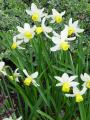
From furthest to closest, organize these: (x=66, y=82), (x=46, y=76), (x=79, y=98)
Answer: (x=46, y=76) → (x=66, y=82) → (x=79, y=98)

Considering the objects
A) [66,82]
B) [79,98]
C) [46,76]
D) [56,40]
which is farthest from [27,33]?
[79,98]

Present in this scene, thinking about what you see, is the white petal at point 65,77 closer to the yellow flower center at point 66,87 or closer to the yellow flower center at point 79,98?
the yellow flower center at point 66,87

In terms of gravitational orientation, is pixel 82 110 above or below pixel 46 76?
below

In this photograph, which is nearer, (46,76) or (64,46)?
(64,46)

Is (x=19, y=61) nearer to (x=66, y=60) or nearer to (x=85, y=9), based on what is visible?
(x=66, y=60)

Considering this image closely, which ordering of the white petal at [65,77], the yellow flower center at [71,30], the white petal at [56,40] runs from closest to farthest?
the white petal at [65,77]
the white petal at [56,40]
the yellow flower center at [71,30]

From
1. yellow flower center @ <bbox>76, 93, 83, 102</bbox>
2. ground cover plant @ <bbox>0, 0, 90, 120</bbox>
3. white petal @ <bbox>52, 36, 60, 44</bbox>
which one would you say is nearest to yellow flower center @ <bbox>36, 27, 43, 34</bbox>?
ground cover plant @ <bbox>0, 0, 90, 120</bbox>

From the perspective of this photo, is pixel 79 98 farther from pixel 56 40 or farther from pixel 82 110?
pixel 56 40

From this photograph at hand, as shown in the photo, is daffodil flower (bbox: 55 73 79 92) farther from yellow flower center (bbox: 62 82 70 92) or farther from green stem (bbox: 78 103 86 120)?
green stem (bbox: 78 103 86 120)

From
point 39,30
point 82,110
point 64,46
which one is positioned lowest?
point 82,110

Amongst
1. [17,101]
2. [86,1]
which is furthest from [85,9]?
[17,101]

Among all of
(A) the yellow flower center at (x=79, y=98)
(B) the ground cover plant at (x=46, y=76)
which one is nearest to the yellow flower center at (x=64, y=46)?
(B) the ground cover plant at (x=46, y=76)
